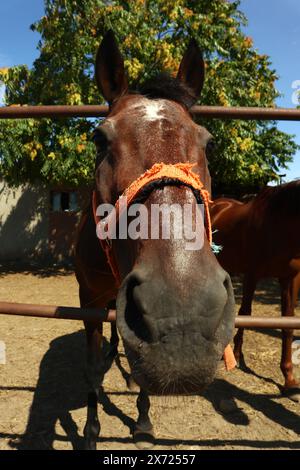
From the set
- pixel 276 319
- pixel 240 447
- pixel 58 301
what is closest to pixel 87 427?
pixel 240 447

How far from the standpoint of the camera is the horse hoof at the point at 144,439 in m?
2.59

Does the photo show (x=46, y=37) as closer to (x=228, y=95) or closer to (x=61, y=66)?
(x=61, y=66)

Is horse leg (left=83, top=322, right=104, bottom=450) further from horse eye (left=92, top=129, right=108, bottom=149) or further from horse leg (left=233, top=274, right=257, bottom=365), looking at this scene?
horse leg (left=233, top=274, right=257, bottom=365)

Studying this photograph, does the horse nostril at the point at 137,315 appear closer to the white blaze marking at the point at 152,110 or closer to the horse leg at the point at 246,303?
the white blaze marking at the point at 152,110

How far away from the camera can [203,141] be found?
67.0 inches

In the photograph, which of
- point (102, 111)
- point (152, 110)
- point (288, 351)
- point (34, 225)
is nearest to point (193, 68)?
point (102, 111)

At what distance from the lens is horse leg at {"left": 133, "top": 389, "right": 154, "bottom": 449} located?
2609mm

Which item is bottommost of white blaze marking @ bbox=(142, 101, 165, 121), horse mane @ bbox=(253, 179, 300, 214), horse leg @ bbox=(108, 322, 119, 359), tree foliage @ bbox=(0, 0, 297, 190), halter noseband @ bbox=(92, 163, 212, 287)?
horse leg @ bbox=(108, 322, 119, 359)

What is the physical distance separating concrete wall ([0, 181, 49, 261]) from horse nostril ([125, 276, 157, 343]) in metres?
11.8

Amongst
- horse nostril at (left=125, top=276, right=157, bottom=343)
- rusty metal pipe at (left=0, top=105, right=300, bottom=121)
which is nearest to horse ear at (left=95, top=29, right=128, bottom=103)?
rusty metal pipe at (left=0, top=105, right=300, bottom=121)

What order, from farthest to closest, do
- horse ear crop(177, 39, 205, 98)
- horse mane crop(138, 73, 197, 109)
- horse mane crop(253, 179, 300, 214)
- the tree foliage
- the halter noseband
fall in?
1. the tree foliage
2. horse mane crop(253, 179, 300, 214)
3. horse ear crop(177, 39, 205, 98)
4. horse mane crop(138, 73, 197, 109)
5. the halter noseband

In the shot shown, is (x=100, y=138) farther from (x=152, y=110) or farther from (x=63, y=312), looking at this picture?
(x=63, y=312)

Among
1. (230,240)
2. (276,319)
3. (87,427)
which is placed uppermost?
(230,240)
